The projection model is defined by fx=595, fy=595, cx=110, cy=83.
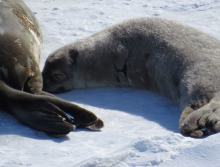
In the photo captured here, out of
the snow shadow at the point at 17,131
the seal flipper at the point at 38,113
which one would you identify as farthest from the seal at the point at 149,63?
the snow shadow at the point at 17,131

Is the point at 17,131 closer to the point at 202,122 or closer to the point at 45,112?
the point at 45,112

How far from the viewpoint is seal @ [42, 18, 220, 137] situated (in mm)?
4582

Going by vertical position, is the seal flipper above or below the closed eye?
above

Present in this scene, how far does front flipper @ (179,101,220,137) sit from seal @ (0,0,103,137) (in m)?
0.64

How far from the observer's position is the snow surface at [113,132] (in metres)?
3.37

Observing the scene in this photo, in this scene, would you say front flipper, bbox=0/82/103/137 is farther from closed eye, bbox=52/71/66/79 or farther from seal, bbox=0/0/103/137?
closed eye, bbox=52/71/66/79

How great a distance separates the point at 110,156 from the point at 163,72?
5.85 feet

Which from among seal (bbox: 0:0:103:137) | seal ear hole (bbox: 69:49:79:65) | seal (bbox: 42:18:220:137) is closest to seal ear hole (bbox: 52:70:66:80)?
seal (bbox: 42:18:220:137)

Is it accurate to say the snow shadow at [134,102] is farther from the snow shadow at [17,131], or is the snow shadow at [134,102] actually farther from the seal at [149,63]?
the snow shadow at [17,131]

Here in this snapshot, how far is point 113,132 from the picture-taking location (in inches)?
167

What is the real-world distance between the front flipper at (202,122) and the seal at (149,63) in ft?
0.03

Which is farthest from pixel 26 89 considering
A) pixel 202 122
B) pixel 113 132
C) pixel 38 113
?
pixel 202 122

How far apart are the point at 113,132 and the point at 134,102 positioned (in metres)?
0.82

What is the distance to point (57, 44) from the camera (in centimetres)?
629
